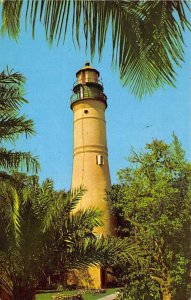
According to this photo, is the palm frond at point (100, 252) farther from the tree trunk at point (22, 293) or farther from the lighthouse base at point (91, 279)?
the lighthouse base at point (91, 279)

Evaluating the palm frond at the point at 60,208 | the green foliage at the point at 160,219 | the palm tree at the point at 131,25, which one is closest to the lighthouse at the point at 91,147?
the green foliage at the point at 160,219

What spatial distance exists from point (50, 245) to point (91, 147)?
18081mm

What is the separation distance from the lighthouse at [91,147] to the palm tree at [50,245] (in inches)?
650

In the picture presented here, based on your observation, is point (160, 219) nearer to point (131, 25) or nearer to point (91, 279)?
point (91, 279)

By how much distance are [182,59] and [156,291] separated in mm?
15164

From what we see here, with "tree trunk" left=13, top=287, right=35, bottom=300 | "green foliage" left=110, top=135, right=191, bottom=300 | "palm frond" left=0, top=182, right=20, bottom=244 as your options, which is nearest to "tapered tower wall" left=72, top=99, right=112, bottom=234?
"green foliage" left=110, top=135, right=191, bottom=300

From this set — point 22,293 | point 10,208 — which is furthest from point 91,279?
point 10,208

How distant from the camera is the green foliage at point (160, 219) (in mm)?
16625

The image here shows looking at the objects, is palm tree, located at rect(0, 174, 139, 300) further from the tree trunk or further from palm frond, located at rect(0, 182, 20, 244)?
palm frond, located at rect(0, 182, 20, 244)

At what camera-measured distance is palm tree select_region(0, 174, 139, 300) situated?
7812mm

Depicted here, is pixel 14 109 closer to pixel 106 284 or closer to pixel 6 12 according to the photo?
pixel 6 12

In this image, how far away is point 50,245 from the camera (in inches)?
320

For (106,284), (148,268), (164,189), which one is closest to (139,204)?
(164,189)

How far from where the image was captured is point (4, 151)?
779 cm
